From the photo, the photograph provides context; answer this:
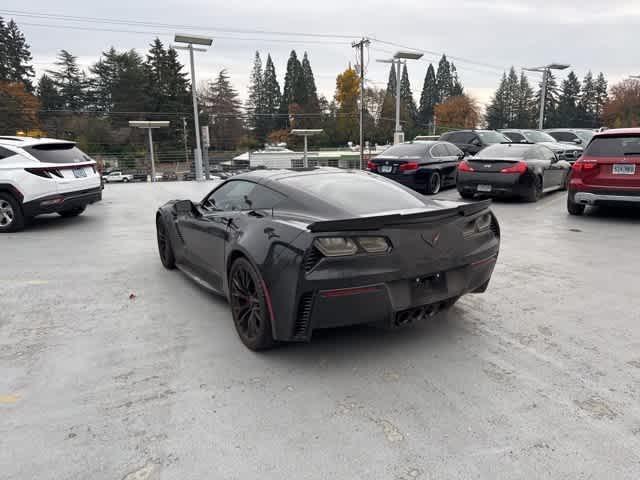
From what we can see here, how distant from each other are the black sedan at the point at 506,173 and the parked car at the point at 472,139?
5049 mm

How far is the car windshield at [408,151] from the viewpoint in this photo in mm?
11492

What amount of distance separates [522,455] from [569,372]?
3.29 ft

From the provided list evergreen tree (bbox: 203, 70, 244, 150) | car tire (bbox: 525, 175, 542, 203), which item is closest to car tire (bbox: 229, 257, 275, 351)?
car tire (bbox: 525, 175, 542, 203)

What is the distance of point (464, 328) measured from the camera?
145 inches

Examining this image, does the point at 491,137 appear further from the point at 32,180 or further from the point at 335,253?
the point at 335,253

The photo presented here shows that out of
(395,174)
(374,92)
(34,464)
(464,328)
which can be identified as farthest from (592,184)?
(374,92)

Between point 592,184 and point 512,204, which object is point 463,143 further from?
point 592,184

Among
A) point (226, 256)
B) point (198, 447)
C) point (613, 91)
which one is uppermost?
point (613, 91)

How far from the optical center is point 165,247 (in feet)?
A: 18.2

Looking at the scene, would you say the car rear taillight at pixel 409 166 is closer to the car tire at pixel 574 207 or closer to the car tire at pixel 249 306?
the car tire at pixel 574 207

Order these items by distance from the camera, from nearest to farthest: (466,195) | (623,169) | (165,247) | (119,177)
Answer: (165,247), (623,169), (466,195), (119,177)

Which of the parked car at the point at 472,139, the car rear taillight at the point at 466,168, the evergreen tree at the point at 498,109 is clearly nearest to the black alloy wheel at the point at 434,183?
the car rear taillight at the point at 466,168

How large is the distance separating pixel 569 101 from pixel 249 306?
106 m

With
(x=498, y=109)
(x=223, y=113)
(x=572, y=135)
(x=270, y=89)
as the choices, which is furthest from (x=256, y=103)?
(x=572, y=135)
